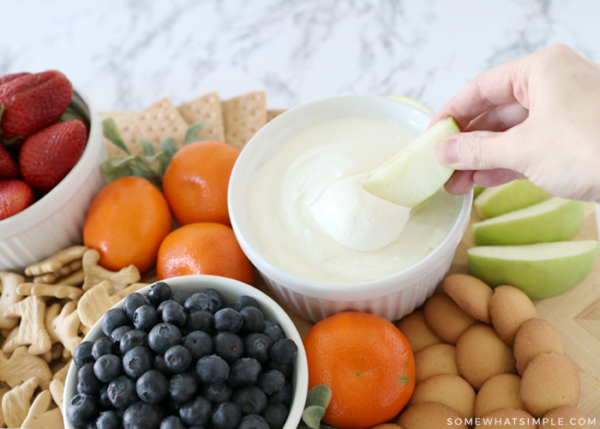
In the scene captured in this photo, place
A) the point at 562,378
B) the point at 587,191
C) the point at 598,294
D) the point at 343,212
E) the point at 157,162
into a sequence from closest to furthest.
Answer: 1. the point at 587,191
2. the point at 562,378
3. the point at 343,212
4. the point at 598,294
5. the point at 157,162

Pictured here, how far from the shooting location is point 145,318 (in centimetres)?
85

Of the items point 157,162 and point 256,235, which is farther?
point 157,162

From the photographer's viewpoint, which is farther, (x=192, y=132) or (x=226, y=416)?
(x=192, y=132)

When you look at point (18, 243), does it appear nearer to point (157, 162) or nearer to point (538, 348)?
point (157, 162)

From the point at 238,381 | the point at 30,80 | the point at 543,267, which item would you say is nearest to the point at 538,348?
the point at 543,267

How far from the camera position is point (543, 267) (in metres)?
1.08

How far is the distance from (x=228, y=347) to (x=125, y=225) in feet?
1.72

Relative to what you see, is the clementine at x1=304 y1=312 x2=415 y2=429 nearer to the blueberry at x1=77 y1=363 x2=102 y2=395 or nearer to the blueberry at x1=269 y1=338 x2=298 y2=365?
the blueberry at x1=269 y1=338 x2=298 y2=365

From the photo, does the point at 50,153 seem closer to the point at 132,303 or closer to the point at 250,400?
the point at 132,303

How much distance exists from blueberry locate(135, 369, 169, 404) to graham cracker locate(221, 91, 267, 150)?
2.84 ft

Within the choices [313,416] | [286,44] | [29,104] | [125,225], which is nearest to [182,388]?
[313,416]

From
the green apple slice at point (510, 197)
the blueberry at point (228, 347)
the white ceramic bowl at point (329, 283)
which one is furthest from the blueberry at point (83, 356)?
the green apple slice at point (510, 197)

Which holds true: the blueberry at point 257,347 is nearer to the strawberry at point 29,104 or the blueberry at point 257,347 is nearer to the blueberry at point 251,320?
the blueberry at point 251,320

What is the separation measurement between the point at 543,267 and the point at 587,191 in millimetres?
333
